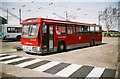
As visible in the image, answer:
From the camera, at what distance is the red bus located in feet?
43.0

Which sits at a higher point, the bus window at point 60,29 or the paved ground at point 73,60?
the bus window at point 60,29

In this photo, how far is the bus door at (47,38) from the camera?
1326 cm

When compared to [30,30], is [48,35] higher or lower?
lower

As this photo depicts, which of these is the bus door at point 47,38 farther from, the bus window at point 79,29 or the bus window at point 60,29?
the bus window at point 79,29

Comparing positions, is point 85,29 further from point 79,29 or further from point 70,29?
point 70,29

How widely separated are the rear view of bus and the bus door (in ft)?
1.44

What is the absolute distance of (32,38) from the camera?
13.3 m

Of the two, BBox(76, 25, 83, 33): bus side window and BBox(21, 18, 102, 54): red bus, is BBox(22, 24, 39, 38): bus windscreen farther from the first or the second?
BBox(76, 25, 83, 33): bus side window

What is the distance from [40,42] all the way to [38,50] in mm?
602

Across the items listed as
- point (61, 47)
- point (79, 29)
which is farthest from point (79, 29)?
point (61, 47)

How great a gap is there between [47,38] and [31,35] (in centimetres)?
121

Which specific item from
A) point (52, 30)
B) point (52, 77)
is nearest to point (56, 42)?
point (52, 30)

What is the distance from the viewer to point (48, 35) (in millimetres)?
13633

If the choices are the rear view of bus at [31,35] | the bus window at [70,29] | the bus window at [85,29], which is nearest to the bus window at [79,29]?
the bus window at [85,29]
